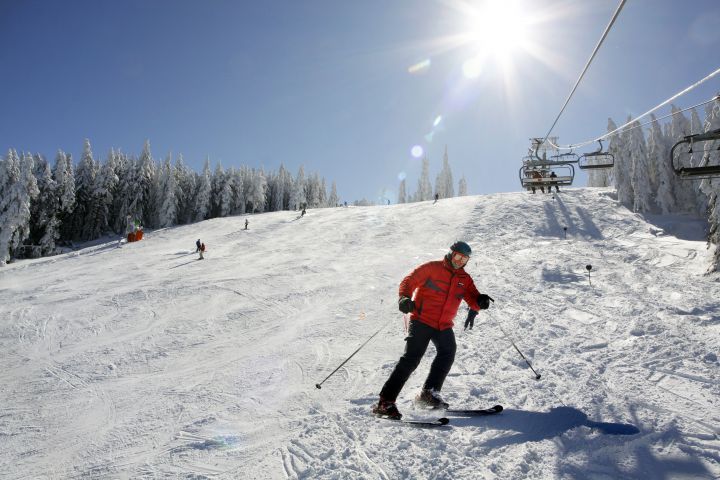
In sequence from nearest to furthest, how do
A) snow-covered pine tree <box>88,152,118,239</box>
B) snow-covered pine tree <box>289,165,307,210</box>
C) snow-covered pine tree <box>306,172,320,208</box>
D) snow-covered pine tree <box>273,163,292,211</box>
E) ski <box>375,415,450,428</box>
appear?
1. ski <box>375,415,450,428</box>
2. snow-covered pine tree <box>88,152,118,239</box>
3. snow-covered pine tree <box>289,165,307,210</box>
4. snow-covered pine tree <box>273,163,292,211</box>
5. snow-covered pine tree <box>306,172,320,208</box>

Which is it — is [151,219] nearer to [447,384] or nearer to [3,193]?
[3,193]

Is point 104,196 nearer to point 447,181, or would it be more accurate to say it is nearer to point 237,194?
point 237,194

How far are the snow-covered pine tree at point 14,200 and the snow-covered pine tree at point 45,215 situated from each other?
4.67 m

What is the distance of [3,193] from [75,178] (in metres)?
14.1

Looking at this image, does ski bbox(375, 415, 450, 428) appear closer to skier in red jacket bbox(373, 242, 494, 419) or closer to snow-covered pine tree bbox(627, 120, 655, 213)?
skier in red jacket bbox(373, 242, 494, 419)

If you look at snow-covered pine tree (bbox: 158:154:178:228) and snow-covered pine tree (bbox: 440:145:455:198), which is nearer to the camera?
snow-covered pine tree (bbox: 158:154:178:228)

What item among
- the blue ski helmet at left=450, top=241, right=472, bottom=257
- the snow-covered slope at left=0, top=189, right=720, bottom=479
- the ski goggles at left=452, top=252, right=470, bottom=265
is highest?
the blue ski helmet at left=450, top=241, right=472, bottom=257

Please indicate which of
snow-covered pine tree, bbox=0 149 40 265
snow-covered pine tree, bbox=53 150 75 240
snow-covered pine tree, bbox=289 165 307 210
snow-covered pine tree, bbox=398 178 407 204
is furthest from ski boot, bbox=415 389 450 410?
snow-covered pine tree, bbox=398 178 407 204

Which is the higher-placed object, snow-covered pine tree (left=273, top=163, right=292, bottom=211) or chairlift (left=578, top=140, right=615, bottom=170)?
snow-covered pine tree (left=273, top=163, right=292, bottom=211)

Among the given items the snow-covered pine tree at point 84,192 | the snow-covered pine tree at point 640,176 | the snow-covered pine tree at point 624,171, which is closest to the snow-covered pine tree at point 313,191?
the snow-covered pine tree at point 84,192

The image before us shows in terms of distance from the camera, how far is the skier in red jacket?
4.54 m

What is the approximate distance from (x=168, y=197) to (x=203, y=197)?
7.10 meters

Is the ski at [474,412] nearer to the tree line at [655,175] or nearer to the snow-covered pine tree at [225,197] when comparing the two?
the tree line at [655,175]

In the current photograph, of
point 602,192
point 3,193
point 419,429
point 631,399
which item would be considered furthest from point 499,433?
point 3,193
